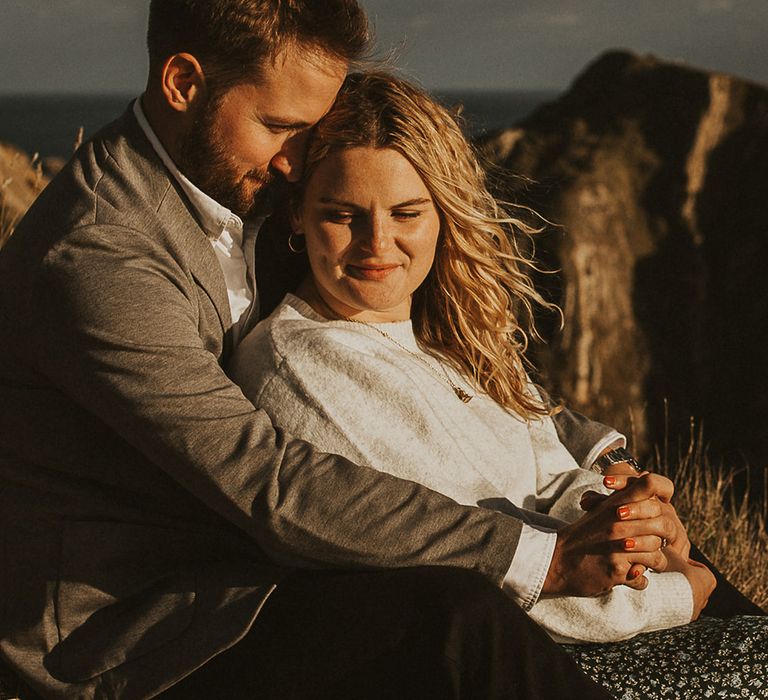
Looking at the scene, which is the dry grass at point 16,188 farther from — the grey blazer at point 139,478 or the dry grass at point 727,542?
the dry grass at point 727,542

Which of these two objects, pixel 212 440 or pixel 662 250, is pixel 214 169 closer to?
pixel 212 440

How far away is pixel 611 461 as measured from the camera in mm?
3709

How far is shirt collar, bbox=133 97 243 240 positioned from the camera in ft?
9.81

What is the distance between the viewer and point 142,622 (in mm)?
2756

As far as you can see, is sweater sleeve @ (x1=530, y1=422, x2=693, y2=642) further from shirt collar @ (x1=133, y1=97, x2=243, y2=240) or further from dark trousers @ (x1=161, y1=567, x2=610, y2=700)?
shirt collar @ (x1=133, y1=97, x2=243, y2=240)

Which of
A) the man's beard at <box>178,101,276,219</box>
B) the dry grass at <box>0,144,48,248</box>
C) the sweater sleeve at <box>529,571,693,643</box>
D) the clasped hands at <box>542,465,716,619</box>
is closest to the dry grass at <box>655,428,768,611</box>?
the sweater sleeve at <box>529,571,693,643</box>

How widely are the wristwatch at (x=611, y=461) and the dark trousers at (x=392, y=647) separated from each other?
1.25 m

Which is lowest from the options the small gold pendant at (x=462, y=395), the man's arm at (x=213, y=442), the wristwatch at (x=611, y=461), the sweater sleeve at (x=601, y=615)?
the wristwatch at (x=611, y=461)

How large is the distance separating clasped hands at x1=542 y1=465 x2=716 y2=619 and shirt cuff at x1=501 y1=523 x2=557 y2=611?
0.18ft

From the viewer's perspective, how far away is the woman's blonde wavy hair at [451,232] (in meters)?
3.15

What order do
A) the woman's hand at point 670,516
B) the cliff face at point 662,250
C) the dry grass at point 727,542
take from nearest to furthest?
the woman's hand at point 670,516 → the dry grass at point 727,542 → the cliff face at point 662,250

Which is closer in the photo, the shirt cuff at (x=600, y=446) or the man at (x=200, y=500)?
the man at (x=200, y=500)

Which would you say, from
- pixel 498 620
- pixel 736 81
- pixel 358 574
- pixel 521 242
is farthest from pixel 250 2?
pixel 736 81

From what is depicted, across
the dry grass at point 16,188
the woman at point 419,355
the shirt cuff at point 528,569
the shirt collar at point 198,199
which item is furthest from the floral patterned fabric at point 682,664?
the dry grass at point 16,188
